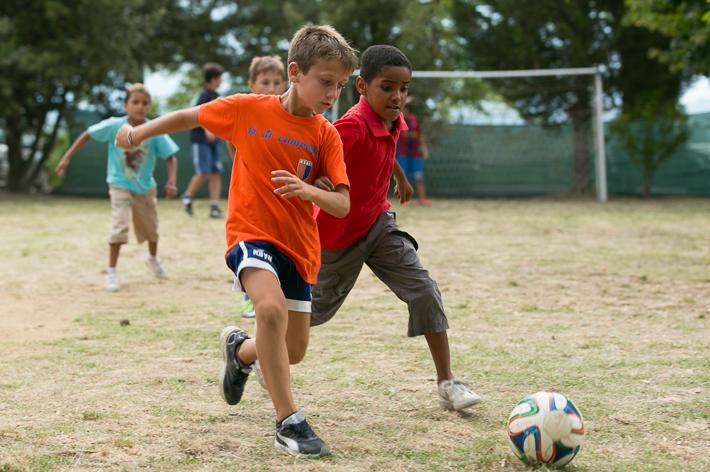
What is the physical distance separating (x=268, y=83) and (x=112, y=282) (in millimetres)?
2214

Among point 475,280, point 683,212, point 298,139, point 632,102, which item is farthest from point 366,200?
point 632,102

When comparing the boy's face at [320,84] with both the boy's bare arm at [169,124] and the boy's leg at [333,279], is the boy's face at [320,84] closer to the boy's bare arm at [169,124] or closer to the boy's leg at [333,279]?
the boy's bare arm at [169,124]

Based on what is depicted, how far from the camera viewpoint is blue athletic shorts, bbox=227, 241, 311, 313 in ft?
11.9

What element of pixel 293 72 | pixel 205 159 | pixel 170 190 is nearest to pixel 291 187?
pixel 293 72

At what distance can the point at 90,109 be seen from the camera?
21812 mm

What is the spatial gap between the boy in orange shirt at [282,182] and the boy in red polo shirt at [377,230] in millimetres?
496

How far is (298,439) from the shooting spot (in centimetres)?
352

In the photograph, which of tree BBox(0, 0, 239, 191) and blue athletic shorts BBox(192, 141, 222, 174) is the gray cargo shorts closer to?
blue athletic shorts BBox(192, 141, 222, 174)

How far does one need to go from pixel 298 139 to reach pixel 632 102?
18.1 metres

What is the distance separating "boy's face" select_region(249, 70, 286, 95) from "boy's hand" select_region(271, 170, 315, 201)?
3887mm

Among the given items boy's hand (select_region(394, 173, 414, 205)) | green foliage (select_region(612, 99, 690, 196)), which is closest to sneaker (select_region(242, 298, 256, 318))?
boy's hand (select_region(394, 173, 414, 205))

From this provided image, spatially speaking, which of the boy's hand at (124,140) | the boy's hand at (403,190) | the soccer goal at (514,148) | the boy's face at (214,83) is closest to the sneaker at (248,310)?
the boy's hand at (403,190)

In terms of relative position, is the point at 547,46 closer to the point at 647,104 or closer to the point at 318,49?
the point at 647,104

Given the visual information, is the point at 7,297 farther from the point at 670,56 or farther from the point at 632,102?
the point at 632,102
